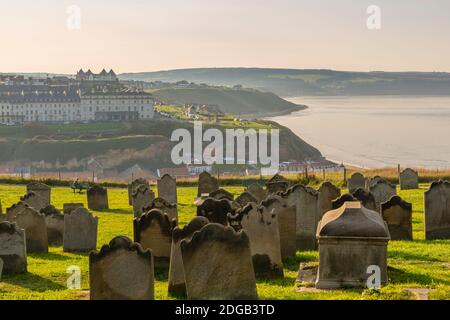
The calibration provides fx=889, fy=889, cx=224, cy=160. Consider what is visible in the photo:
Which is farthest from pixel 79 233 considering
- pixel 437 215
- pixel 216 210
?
pixel 437 215

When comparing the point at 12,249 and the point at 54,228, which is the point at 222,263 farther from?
the point at 54,228

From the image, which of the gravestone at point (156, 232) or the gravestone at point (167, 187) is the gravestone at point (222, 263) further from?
the gravestone at point (167, 187)

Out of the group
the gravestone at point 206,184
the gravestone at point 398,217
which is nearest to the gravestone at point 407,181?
the gravestone at point 206,184

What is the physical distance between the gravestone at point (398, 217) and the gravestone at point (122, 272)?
9033mm

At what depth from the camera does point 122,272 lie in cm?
1105

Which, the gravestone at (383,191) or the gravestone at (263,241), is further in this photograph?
the gravestone at (383,191)

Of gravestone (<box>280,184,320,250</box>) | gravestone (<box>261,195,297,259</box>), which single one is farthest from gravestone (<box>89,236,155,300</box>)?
gravestone (<box>280,184,320,250</box>)

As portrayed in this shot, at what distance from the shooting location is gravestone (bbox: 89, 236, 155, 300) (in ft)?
36.0

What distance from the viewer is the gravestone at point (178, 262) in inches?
495

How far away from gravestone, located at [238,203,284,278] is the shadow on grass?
3.21 metres

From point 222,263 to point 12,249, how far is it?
6683mm

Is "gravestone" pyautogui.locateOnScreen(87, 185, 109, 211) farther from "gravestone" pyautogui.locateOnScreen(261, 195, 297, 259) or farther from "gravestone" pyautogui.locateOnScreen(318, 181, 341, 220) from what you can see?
"gravestone" pyautogui.locateOnScreen(261, 195, 297, 259)

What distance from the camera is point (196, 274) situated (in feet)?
36.2
